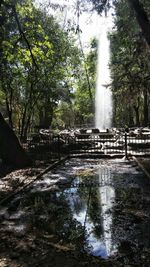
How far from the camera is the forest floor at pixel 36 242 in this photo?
4570 millimetres

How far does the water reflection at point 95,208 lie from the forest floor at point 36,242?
0.83ft

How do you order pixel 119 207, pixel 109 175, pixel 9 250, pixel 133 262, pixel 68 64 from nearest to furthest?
1. pixel 133 262
2. pixel 9 250
3. pixel 119 207
4. pixel 109 175
5. pixel 68 64

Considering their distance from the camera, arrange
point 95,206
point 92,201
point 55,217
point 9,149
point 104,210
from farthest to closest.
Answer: point 9,149
point 92,201
point 95,206
point 104,210
point 55,217

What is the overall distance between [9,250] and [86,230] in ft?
4.66

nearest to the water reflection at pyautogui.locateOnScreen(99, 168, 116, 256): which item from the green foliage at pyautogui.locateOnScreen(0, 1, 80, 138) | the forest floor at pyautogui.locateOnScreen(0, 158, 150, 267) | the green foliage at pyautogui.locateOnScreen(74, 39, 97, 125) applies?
the forest floor at pyautogui.locateOnScreen(0, 158, 150, 267)

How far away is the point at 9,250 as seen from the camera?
5.04 m

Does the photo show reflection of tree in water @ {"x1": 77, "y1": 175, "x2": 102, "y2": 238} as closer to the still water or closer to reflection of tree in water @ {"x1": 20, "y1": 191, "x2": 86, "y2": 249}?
the still water

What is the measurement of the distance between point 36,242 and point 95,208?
2.26 meters

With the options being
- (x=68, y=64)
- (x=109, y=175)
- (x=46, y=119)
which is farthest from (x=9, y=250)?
(x=46, y=119)

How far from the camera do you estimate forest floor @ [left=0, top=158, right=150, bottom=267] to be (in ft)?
15.0

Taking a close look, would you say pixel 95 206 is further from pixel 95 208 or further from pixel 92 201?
pixel 92 201

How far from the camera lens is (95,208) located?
7340 millimetres

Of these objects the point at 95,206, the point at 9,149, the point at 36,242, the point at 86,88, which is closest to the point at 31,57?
the point at 9,149

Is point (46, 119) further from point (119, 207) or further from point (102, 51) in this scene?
point (119, 207)
